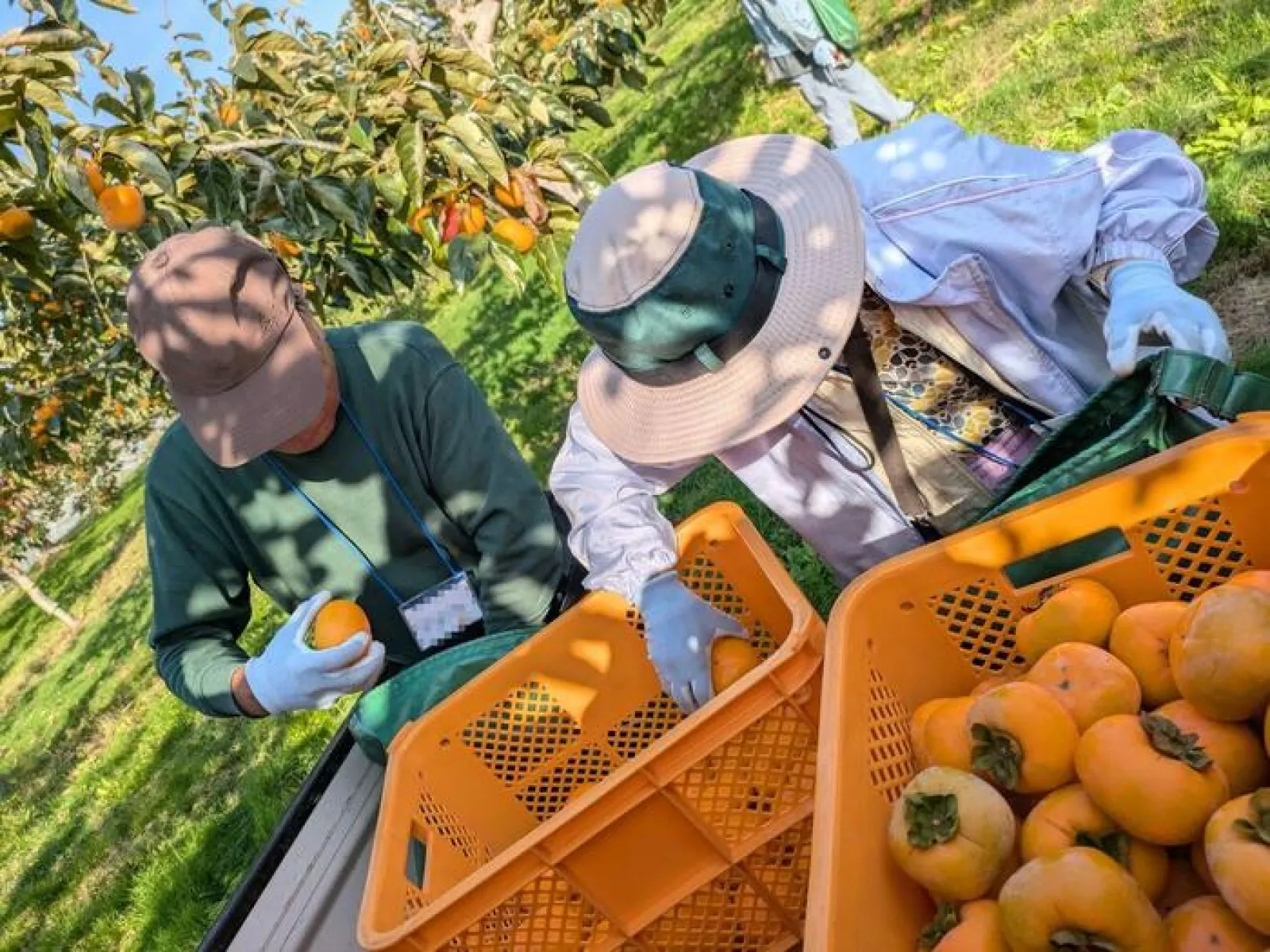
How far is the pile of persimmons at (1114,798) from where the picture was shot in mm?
895

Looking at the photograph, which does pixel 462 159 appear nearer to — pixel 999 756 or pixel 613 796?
pixel 613 796

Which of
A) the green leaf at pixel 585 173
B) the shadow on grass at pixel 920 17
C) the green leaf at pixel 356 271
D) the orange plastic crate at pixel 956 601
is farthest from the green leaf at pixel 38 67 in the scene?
the shadow on grass at pixel 920 17

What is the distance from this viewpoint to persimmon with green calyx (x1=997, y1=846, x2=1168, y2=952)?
887 millimetres

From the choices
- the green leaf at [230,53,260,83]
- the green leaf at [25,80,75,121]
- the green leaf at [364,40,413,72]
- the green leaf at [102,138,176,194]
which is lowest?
the green leaf at [364,40,413,72]

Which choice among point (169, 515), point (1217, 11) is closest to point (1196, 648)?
point (169, 515)

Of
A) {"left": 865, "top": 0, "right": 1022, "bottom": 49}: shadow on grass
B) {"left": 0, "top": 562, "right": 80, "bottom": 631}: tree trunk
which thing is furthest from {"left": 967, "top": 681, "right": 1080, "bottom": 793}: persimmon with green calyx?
{"left": 0, "top": 562, "right": 80, "bottom": 631}: tree trunk

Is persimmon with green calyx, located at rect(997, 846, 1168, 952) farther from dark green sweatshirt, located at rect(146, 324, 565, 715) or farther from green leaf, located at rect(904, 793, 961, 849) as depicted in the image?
dark green sweatshirt, located at rect(146, 324, 565, 715)

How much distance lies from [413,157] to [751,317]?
160 cm

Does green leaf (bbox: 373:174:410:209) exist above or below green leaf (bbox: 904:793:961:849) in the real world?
above

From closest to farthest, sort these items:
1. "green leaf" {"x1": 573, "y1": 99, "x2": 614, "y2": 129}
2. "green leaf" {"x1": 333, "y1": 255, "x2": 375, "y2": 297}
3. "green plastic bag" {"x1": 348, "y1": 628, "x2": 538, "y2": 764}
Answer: "green plastic bag" {"x1": 348, "y1": 628, "x2": 538, "y2": 764}
"green leaf" {"x1": 333, "y1": 255, "x2": 375, "y2": 297}
"green leaf" {"x1": 573, "y1": 99, "x2": 614, "y2": 129}

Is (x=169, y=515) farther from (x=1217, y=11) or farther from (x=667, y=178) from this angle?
(x=1217, y=11)

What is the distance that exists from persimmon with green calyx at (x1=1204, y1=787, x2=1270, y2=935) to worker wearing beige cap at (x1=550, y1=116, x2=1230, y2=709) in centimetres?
63

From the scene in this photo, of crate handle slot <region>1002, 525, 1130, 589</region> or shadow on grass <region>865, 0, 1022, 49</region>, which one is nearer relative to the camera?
crate handle slot <region>1002, 525, 1130, 589</region>

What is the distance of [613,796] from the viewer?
1.31 meters
